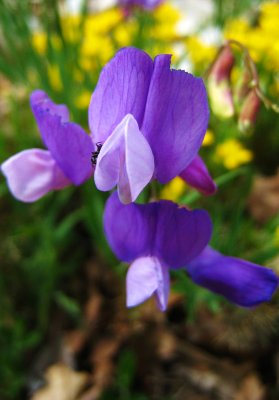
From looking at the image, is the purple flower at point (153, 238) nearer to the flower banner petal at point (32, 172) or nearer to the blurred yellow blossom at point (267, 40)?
the flower banner petal at point (32, 172)

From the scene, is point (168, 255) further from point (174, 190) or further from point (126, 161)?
point (174, 190)

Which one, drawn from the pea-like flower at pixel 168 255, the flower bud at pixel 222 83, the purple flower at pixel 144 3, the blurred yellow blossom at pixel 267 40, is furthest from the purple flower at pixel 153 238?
the purple flower at pixel 144 3

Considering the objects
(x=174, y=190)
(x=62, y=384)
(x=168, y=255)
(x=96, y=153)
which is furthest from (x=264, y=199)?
(x=96, y=153)

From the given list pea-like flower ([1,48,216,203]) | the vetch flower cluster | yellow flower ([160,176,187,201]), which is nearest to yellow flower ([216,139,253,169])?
yellow flower ([160,176,187,201])

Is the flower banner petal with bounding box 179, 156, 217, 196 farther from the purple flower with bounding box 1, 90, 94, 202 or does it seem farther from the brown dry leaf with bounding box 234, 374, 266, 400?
the brown dry leaf with bounding box 234, 374, 266, 400

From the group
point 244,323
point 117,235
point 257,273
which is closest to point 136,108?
point 117,235

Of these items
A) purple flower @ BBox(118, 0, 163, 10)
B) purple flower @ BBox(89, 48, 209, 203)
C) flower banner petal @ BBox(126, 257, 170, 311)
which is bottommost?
flower banner petal @ BBox(126, 257, 170, 311)
